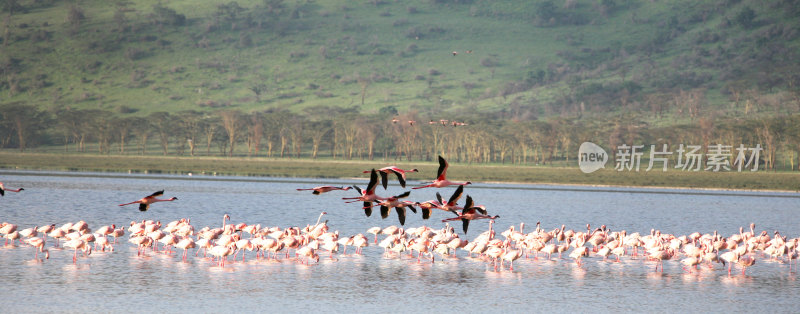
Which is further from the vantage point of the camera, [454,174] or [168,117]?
[168,117]

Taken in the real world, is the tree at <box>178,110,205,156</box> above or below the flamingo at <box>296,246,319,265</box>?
above

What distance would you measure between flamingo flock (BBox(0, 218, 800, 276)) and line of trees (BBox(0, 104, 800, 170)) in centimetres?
9933

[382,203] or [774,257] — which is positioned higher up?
[382,203]

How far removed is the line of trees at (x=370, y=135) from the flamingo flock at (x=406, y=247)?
99.3 m

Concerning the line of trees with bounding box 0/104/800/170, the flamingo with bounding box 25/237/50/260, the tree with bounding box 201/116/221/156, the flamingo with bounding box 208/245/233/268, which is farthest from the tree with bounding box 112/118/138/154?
the flamingo with bounding box 208/245/233/268

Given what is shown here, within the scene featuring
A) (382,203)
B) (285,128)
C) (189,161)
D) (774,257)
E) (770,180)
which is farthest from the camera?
(285,128)

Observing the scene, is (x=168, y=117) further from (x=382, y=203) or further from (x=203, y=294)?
(x=382, y=203)

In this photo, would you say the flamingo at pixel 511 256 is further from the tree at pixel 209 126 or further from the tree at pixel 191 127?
the tree at pixel 209 126

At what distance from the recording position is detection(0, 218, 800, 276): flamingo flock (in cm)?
2662

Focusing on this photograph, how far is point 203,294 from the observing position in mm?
21344

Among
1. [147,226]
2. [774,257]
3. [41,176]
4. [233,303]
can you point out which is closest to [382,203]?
[233,303]

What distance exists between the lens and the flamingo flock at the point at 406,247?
87.4 feet

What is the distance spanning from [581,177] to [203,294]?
8154 centimetres

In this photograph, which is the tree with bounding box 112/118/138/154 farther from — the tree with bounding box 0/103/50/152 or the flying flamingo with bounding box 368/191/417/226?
the flying flamingo with bounding box 368/191/417/226
